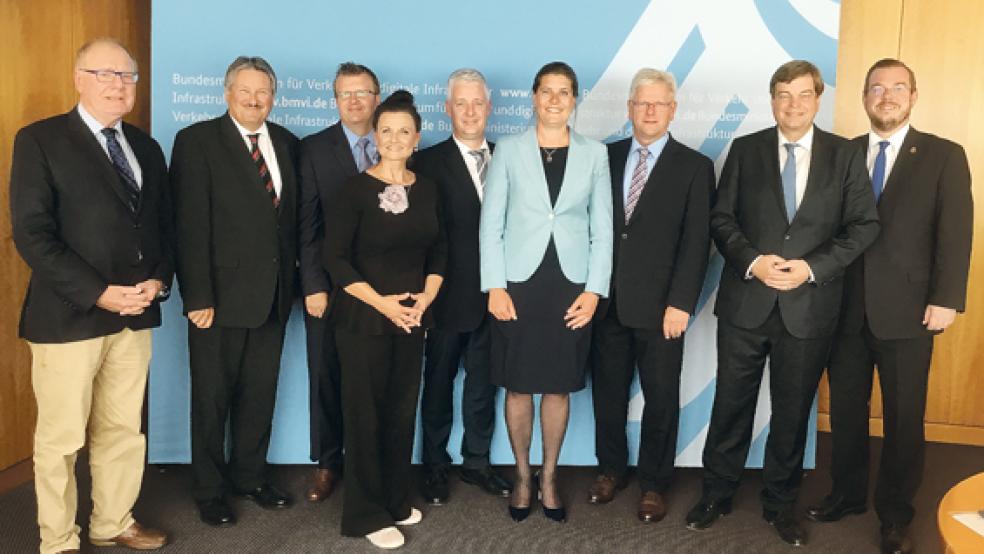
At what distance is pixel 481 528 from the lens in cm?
329

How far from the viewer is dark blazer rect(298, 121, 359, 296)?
338 centimetres

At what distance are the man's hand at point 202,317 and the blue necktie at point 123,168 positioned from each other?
20.6 inches

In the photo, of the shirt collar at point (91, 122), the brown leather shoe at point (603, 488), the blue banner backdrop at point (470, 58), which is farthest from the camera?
the blue banner backdrop at point (470, 58)

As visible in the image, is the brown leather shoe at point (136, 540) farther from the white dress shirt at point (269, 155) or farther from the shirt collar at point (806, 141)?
the shirt collar at point (806, 141)

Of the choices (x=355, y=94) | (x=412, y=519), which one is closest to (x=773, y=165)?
(x=355, y=94)

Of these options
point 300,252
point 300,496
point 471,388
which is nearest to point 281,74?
point 300,252

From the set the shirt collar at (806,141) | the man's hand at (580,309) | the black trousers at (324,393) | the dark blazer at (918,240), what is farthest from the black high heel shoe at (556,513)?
the shirt collar at (806,141)

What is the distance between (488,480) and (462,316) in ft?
2.70

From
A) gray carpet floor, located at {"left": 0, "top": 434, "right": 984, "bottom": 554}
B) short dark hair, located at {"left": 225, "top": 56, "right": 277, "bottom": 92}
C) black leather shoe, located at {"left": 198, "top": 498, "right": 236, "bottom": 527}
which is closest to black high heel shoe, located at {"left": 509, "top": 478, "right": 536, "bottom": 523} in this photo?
gray carpet floor, located at {"left": 0, "top": 434, "right": 984, "bottom": 554}

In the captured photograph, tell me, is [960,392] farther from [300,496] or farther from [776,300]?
[300,496]

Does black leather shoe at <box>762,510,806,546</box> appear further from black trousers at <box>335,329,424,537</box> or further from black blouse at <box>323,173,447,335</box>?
black blouse at <box>323,173,447,335</box>

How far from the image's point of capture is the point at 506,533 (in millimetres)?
3238

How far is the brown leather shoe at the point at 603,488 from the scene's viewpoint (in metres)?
3.57

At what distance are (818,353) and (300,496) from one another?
238 cm
